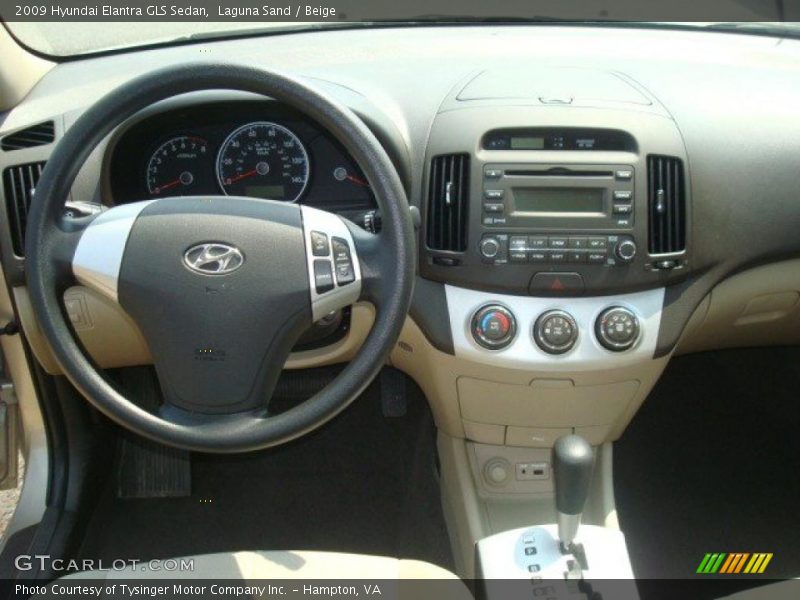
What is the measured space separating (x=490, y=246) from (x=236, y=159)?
0.53 m

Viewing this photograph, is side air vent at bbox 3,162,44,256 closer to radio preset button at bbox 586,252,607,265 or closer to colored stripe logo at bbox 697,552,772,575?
radio preset button at bbox 586,252,607,265

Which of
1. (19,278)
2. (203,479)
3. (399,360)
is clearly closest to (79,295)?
(19,278)

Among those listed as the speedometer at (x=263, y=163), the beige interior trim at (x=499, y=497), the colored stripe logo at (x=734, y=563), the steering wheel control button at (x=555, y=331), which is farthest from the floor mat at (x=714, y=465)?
the speedometer at (x=263, y=163)

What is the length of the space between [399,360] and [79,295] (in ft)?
2.23

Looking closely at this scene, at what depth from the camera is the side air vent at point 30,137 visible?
173 cm

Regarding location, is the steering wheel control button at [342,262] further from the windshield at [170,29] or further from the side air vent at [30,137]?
the windshield at [170,29]

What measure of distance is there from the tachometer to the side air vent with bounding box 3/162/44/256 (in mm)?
214

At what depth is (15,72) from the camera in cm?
186

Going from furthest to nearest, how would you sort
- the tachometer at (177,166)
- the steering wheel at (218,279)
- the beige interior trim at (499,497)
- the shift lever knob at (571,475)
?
1. the beige interior trim at (499,497)
2. the tachometer at (177,166)
3. the shift lever knob at (571,475)
4. the steering wheel at (218,279)

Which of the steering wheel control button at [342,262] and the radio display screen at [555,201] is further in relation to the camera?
the radio display screen at [555,201]

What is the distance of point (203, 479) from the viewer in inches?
97.8

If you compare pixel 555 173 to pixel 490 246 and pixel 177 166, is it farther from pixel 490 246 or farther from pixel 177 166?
pixel 177 166

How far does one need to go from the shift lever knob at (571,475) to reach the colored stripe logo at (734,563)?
940mm

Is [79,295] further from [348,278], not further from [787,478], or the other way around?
[787,478]
